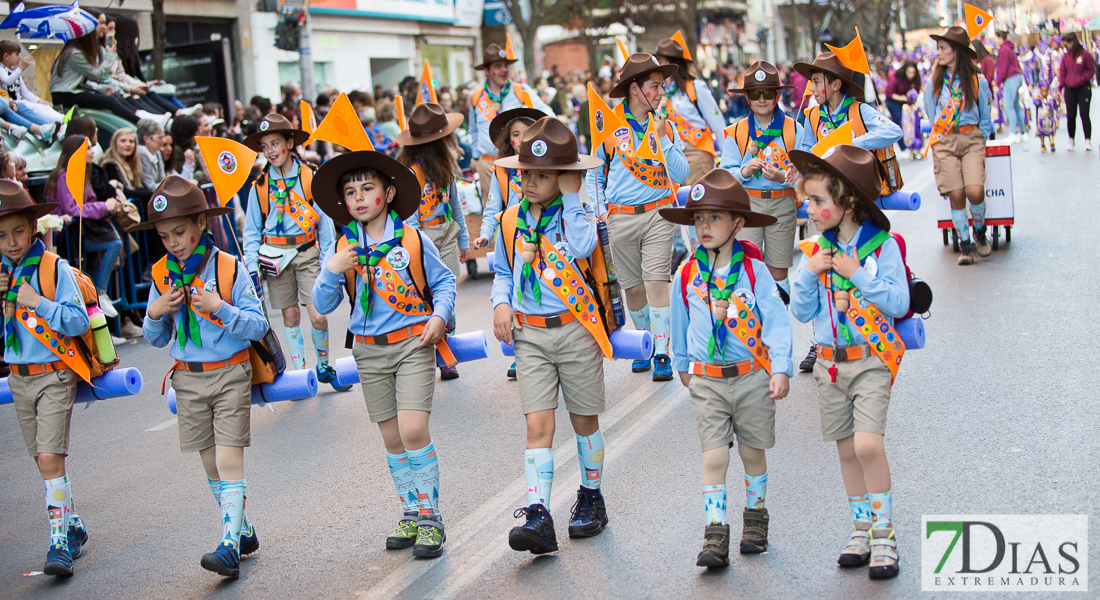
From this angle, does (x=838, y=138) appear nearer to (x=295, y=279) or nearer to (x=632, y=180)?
(x=632, y=180)

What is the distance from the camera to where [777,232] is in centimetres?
800

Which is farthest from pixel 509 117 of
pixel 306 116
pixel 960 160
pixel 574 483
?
pixel 960 160

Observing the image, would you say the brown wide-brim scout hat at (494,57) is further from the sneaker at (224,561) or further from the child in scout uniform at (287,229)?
the sneaker at (224,561)

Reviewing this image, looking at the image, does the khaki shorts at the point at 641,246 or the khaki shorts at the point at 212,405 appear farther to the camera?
the khaki shorts at the point at 641,246

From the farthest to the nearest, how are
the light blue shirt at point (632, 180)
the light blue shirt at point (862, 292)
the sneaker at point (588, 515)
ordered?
1. the light blue shirt at point (632, 180)
2. the sneaker at point (588, 515)
3. the light blue shirt at point (862, 292)

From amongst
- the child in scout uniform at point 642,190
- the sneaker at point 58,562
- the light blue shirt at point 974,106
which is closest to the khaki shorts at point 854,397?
the child in scout uniform at point 642,190

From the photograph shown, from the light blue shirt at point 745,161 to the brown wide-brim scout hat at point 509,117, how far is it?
140 centimetres

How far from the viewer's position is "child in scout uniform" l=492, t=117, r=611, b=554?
5082 mm

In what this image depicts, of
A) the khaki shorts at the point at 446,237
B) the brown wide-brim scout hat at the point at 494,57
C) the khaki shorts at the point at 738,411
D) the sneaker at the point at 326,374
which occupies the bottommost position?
the sneaker at the point at 326,374

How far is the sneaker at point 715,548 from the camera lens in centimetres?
457

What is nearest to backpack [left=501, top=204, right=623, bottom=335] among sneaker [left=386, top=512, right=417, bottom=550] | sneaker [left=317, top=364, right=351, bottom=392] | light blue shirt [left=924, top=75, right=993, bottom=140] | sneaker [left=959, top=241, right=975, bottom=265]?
sneaker [left=386, top=512, right=417, bottom=550]

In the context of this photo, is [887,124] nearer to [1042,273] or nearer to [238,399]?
[1042,273]

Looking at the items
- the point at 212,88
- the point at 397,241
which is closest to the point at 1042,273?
the point at 397,241

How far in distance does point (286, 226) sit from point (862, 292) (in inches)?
202
